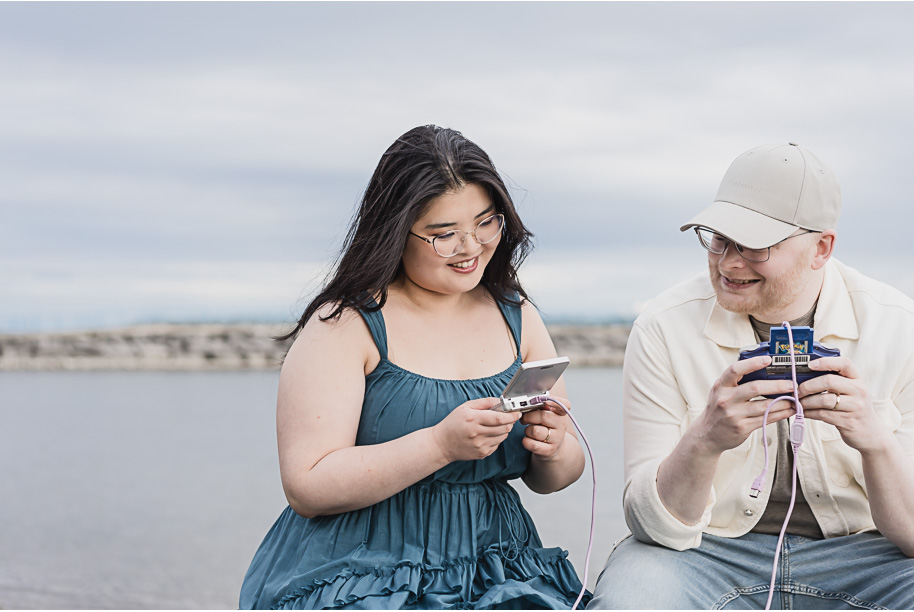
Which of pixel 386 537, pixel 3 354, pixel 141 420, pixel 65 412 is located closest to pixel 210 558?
pixel 386 537

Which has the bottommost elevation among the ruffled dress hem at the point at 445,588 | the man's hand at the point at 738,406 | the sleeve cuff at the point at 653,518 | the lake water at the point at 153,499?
the lake water at the point at 153,499

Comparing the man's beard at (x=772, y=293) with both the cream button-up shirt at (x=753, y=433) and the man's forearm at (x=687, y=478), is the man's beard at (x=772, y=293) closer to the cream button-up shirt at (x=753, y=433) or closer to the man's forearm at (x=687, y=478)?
the cream button-up shirt at (x=753, y=433)

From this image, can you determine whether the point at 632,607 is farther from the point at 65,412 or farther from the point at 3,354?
the point at 3,354

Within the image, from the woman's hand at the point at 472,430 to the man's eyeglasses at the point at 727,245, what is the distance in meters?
0.67

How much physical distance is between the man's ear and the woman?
72 centimetres

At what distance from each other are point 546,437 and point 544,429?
0.08 feet

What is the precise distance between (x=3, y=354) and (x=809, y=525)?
15672 millimetres

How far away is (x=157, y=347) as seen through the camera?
15133mm

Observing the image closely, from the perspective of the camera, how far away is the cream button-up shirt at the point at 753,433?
6.88 ft

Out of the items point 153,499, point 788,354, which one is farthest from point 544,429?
point 153,499

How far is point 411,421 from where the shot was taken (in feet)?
6.68

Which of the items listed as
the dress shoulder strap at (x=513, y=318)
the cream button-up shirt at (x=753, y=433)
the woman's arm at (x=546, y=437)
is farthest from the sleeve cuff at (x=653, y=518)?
the dress shoulder strap at (x=513, y=318)

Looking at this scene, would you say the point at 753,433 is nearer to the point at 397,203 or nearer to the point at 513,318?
the point at 513,318

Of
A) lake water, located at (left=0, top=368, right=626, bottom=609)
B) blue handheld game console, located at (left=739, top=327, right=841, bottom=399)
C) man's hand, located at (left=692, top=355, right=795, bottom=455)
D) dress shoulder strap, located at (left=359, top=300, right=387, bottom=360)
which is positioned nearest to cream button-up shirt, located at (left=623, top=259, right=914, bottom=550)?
man's hand, located at (left=692, top=355, right=795, bottom=455)
